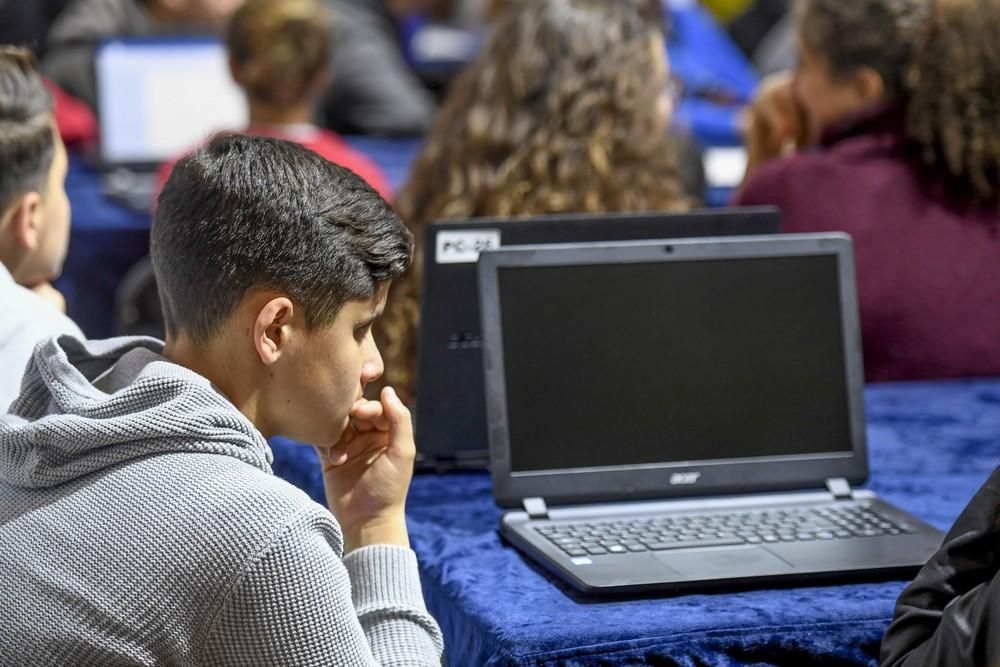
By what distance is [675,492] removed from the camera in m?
1.50

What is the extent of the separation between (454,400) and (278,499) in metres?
0.58

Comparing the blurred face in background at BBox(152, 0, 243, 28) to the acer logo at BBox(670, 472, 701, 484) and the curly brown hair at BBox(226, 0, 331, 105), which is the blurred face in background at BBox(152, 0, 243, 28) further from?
the acer logo at BBox(670, 472, 701, 484)

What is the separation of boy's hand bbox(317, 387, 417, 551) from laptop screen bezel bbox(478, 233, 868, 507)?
A: 0.14 m

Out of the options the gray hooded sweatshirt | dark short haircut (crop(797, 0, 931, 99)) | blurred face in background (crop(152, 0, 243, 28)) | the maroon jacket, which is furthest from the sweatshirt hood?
blurred face in background (crop(152, 0, 243, 28))

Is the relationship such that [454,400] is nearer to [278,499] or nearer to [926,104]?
[278,499]

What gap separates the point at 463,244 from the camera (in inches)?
62.5

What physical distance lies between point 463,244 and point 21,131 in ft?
1.77

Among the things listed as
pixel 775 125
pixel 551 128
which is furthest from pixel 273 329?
pixel 775 125

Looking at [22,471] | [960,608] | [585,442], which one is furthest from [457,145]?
[960,608]

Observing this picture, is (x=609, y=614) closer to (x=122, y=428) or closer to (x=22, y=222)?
(x=122, y=428)

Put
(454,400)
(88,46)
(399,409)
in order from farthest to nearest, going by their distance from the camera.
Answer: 1. (88,46)
2. (454,400)
3. (399,409)

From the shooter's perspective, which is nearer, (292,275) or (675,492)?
(292,275)

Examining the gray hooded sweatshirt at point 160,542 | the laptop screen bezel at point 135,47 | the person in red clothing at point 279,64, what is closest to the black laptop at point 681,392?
the gray hooded sweatshirt at point 160,542

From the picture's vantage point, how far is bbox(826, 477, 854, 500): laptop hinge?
153cm
